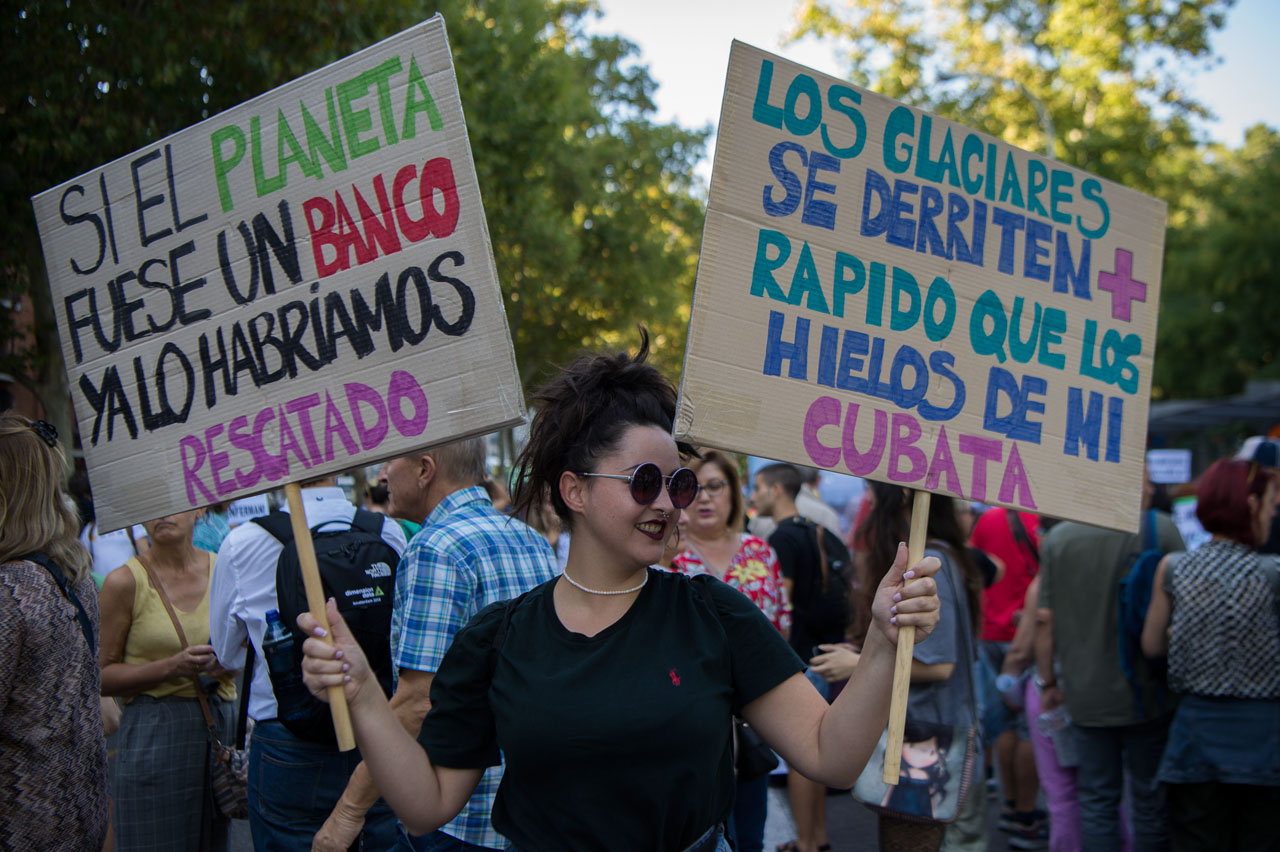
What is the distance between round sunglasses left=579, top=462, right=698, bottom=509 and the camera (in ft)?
7.77

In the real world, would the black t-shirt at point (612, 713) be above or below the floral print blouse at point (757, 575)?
above

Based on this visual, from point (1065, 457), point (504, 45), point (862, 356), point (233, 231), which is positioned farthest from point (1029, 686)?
point (504, 45)

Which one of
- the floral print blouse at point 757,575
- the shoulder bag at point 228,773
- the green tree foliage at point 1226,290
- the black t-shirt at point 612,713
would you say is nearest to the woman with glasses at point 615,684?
the black t-shirt at point 612,713

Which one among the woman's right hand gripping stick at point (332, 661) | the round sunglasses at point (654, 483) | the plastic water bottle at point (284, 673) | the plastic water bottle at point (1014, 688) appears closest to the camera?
the woman's right hand gripping stick at point (332, 661)

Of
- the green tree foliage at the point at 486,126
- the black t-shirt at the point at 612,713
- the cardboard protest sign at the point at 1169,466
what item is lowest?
the cardboard protest sign at the point at 1169,466

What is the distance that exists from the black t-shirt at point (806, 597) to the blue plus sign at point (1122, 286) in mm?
3345

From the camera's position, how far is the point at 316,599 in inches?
89.4

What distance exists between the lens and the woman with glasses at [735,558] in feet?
16.4

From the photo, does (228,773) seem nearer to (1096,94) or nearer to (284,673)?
(284,673)

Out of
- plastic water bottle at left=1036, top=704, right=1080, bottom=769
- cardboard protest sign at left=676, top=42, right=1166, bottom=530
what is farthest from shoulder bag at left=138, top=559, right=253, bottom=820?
plastic water bottle at left=1036, top=704, right=1080, bottom=769

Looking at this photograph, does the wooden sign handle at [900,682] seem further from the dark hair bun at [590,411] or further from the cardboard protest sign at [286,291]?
the cardboard protest sign at [286,291]

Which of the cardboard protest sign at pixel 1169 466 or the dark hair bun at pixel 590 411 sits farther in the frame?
the cardboard protest sign at pixel 1169 466

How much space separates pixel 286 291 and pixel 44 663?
4.12ft

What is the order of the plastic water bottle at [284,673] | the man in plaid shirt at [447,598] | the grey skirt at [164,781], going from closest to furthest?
1. the man in plaid shirt at [447,598]
2. the plastic water bottle at [284,673]
3. the grey skirt at [164,781]
